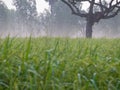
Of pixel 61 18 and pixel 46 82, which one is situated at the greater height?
pixel 61 18

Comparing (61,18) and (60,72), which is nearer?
(60,72)

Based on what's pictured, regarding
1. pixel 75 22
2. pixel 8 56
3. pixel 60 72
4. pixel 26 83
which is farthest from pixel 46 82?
pixel 75 22

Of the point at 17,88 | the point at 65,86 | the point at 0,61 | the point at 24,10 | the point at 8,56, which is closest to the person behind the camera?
the point at 17,88

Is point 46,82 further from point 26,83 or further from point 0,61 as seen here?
point 0,61

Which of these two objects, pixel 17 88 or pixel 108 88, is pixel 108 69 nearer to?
pixel 108 88

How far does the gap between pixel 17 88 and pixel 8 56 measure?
80 centimetres

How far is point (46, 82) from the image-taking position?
2508 millimetres

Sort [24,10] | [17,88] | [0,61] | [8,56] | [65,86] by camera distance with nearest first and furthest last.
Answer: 1. [17,88]
2. [65,86]
3. [0,61]
4. [8,56]
5. [24,10]

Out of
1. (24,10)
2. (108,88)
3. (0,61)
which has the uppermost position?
(24,10)

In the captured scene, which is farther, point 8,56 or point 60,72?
point 8,56

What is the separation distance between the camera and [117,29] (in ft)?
194

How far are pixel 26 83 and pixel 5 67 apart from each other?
1.23ft

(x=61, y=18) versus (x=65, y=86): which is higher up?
(x=61, y=18)

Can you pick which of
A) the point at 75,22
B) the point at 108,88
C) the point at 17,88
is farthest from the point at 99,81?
the point at 75,22
